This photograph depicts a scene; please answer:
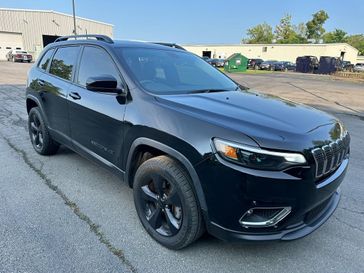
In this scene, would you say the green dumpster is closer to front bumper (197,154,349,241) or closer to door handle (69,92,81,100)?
door handle (69,92,81,100)

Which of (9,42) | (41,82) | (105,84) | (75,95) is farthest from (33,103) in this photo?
(9,42)

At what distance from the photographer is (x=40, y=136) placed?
15.3ft

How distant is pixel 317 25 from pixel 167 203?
86511mm

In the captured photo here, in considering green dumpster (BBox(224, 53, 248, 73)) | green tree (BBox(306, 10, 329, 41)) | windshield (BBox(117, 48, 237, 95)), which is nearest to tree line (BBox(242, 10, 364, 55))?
green tree (BBox(306, 10, 329, 41))

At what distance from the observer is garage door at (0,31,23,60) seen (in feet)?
147

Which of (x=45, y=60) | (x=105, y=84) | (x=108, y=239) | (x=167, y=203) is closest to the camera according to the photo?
(x=167, y=203)

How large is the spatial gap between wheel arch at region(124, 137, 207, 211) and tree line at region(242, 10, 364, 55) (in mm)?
83739

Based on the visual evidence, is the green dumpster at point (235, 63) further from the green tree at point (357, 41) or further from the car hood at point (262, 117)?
the green tree at point (357, 41)

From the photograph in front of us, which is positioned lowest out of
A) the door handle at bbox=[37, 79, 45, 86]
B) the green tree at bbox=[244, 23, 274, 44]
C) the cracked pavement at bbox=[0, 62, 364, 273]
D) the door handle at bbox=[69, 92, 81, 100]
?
the cracked pavement at bbox=[0, 62, 364, 273]

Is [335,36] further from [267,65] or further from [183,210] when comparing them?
[183,210]

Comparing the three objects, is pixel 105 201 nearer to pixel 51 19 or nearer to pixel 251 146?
pixel 251 146

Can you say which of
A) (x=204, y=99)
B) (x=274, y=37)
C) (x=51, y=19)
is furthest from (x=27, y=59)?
(x=274, y=37)

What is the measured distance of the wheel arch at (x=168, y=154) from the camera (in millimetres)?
2217

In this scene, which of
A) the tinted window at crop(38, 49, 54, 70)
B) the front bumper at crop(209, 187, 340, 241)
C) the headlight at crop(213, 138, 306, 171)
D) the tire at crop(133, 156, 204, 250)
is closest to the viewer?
the headlight at crop(213, 138, 306, 171)
